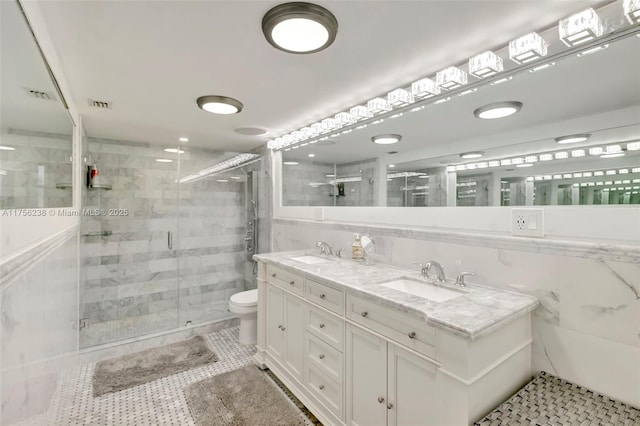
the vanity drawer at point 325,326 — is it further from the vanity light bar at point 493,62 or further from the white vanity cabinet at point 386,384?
the vanity light bar at point 493,62

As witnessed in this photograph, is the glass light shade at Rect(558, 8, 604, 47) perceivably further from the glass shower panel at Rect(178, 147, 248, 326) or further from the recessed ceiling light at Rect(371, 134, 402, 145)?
the glass shower panel at Rect(178, 147, 248, 326)

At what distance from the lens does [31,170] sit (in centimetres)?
98

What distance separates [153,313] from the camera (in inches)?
133

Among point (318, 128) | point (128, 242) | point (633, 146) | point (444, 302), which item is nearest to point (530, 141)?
point (633, 146)

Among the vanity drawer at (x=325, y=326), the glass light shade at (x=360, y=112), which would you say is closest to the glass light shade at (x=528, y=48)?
the glass light shade at (x=360, y=112)

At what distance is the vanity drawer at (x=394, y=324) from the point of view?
1.16m

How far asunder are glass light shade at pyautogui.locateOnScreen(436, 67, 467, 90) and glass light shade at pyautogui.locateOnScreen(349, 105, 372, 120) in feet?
1.95

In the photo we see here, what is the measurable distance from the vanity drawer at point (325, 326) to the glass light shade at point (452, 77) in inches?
56.2

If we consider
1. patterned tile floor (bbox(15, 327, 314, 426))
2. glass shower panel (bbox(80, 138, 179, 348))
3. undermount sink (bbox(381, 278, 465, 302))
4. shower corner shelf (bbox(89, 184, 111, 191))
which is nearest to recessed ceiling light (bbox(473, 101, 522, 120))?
undermount sink (bbox(381, 278, 465, 302))

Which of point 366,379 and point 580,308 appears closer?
point 580,308

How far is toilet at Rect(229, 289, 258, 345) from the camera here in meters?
2.72

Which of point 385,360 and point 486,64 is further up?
point 486,64

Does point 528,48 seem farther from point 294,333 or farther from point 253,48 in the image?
point 294,333

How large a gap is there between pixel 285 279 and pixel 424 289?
1017mm
